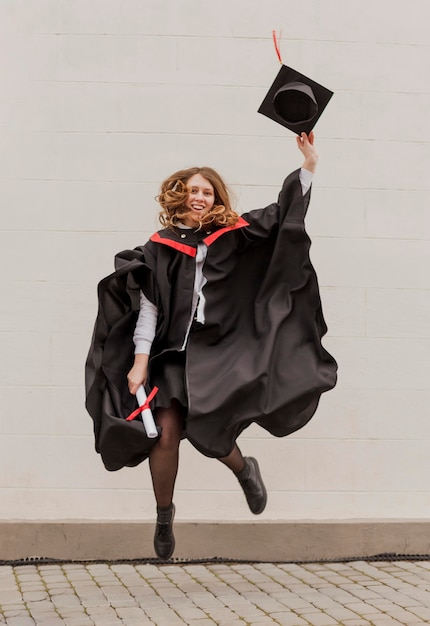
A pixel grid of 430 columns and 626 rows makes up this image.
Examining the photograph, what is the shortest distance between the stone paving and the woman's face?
1691 millimetres

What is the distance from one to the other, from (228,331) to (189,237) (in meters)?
0.44

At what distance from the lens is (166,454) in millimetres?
3678

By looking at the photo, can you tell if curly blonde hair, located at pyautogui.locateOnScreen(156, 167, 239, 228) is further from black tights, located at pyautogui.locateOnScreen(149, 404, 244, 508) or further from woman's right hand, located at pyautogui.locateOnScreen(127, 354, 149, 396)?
black tights, located at pyautogui.locateOnScreen(149, 404, 244, 508)

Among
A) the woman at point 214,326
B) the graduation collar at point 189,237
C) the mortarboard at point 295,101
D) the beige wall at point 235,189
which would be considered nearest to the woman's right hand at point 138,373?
the woman at point 214,326

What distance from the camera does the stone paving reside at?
12.1 feet

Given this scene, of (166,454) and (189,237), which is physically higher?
(189,237)

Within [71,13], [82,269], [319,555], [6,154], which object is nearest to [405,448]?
[319,555]

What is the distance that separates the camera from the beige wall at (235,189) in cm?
501

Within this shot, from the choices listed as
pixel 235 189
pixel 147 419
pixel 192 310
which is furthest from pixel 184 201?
pixel 235 189

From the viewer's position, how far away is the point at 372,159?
5195 millimetres

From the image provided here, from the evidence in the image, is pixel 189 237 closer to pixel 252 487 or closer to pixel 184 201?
pixel 184 201

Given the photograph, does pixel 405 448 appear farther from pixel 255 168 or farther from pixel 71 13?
pixel 71 13

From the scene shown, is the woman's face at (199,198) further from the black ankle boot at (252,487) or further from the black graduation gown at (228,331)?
the black ankle boot at (252,487)

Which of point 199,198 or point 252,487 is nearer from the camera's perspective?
point 199,198
